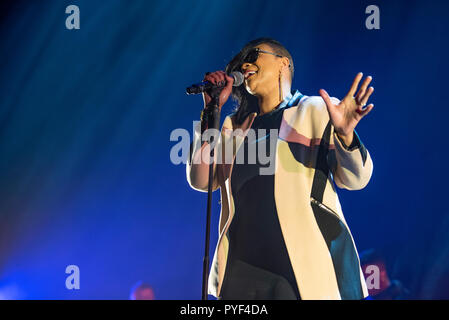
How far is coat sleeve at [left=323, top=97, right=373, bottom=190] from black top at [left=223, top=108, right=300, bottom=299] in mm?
266

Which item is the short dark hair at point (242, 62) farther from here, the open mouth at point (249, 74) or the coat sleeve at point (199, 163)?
the coat sleeve at point (199, 163)

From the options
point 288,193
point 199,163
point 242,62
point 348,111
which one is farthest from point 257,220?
point 242,62

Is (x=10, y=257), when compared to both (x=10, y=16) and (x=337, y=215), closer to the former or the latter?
(x=10, y=16)

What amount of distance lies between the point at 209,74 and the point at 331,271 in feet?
3.12

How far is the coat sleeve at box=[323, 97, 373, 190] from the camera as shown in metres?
1.78

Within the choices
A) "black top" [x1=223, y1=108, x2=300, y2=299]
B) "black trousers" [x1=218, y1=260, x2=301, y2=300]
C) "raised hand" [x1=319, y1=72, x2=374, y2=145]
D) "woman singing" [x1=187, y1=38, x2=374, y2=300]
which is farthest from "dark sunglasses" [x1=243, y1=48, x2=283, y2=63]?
"black trousers" [x1=218, y1=260, x2=301, y2=300]

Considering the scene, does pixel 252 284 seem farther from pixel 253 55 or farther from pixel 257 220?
pixel 253 55

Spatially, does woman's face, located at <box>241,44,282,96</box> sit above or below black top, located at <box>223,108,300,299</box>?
above

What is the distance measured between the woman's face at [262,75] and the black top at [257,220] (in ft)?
0.63

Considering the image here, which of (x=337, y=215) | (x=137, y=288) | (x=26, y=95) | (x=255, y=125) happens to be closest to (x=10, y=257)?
(x=137, y=288)

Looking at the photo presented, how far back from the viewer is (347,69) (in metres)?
3.23

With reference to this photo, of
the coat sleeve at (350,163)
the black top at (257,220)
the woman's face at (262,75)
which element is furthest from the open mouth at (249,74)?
the coat sleeve at (350,163)

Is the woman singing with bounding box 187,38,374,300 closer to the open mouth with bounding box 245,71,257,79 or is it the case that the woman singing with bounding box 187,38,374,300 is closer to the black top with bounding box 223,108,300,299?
the black top with bounding box 223,108,300,299

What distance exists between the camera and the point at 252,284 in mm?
1812
